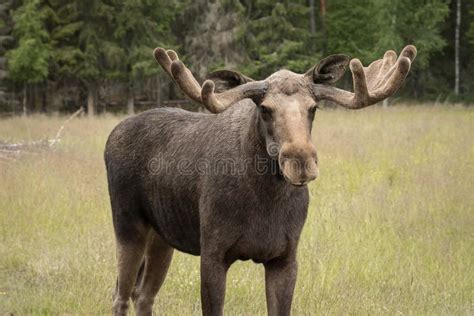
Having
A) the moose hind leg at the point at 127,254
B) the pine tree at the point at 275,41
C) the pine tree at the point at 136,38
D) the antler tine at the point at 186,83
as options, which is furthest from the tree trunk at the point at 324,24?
the antler tine at the point at 186,83

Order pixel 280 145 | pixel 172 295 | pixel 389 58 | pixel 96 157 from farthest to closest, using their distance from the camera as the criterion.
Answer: pixel 96 157, pixel 172 295, pixel 389 58, pixel 280 145

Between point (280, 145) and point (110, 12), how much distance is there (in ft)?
105

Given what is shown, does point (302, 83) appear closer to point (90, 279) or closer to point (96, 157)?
point (90, 279)

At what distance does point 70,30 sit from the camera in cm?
3372

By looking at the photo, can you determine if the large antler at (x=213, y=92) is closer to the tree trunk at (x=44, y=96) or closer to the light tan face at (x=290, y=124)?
the light tan face at (x=290, y=124)

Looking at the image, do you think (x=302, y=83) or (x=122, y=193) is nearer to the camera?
(x=302, y=83)

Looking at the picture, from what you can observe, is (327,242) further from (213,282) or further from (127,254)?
(213,282)

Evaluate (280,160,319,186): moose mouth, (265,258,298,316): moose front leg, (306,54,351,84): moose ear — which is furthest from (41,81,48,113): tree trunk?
(280,160,319,186): moose mouth

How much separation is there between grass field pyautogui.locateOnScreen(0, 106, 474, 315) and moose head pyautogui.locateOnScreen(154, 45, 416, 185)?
237 centimetres

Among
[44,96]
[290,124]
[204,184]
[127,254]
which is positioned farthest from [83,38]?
[290,124]

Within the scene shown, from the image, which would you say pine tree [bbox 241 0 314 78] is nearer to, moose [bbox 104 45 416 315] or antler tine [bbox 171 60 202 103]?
moose [bbox 104 45 416 315]

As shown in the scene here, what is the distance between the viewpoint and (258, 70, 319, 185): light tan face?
348 centimetres

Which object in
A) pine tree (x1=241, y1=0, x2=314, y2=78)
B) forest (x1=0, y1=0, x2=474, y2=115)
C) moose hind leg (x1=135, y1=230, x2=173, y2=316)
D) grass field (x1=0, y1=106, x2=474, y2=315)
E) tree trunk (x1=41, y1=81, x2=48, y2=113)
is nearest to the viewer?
moose hind leg (x1=135, y1=230, x2=173, y2=316)

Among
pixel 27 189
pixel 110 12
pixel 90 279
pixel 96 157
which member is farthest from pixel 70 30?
pixel 90 279
